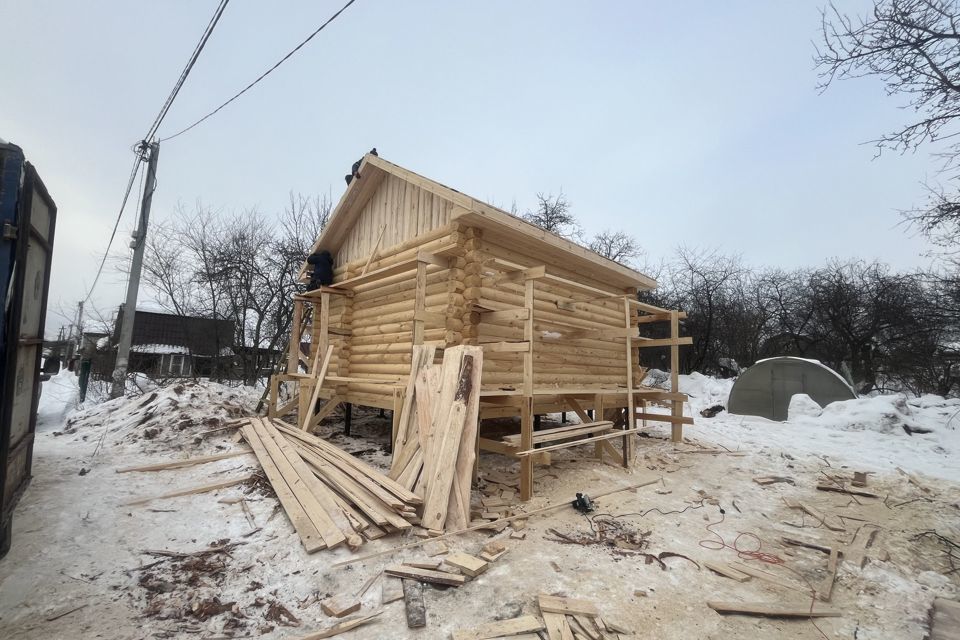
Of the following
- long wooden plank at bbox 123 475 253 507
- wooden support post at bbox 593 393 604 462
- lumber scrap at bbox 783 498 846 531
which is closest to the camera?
long wooden plank at bbox 123 475 253 507

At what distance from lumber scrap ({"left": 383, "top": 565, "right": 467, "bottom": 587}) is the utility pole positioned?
1096 cm

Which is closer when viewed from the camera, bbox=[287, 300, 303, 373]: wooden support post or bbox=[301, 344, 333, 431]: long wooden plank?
bbox=[301, 344, 333, 431]: long wooden plank

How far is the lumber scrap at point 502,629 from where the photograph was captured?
3030 mm

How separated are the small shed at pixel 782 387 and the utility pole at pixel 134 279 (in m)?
18.9

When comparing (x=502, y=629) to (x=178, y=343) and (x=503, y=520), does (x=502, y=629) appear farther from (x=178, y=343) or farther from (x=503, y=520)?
(x=178, y=343)

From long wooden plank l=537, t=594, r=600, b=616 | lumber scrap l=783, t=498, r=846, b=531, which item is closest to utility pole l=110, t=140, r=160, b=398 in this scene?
long wooden plank l=537, t=594, r=600, b=616

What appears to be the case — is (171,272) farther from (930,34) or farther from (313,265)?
(930,34)

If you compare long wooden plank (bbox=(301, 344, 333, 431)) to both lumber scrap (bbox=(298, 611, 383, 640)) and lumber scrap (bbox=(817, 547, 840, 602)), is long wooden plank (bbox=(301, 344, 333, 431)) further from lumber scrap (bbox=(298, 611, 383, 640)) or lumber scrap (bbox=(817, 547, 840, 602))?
lumber scrap (bbox=(817, 547, 840, 602))

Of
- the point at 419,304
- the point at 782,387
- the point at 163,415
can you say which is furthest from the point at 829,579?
the point at 782,387

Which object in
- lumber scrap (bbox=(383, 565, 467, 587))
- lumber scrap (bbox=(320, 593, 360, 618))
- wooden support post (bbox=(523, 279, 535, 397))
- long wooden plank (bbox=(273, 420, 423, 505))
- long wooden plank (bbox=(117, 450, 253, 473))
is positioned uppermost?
wooden support post (bbox=(523, 279, 535, 397))

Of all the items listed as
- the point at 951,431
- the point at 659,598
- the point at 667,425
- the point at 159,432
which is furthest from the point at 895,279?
the point at 159,432

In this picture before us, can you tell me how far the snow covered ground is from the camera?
10.9 ft

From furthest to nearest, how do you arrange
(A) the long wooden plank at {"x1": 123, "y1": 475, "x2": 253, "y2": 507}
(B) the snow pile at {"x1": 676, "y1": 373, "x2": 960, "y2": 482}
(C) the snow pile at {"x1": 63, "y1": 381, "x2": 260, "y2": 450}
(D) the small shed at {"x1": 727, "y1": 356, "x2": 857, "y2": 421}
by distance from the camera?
(D) the small shed at {"x1": 727, "y1": 356, "x2": 857, "y2": 421}
(B) the snow pile at {"x1": 676, "y1": 373, "x2": 960, "y2": 482}
(C) the snow pile at {"x1": 63, "y1": 381, "x2": 260, "y2": 450}
(A) the long wooden plank at {"x1": 123, "y1": 475, "x2": 253, "y2": 507}

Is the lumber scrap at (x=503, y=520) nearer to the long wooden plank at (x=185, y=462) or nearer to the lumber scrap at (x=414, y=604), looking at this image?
the lumber scrap at (x=414, y=604)
